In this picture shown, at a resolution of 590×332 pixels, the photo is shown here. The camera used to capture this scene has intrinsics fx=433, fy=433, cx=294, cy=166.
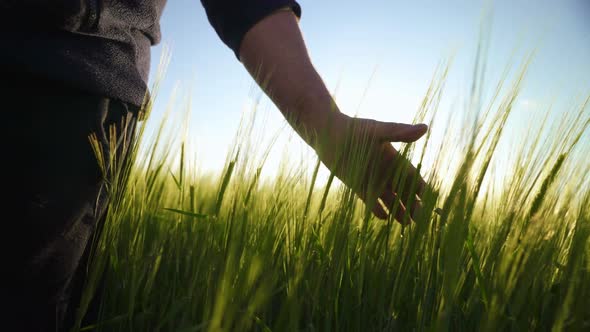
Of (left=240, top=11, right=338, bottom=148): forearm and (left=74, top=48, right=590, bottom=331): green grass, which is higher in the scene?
(left=240, top=11, right=338, bottom=148): forearm

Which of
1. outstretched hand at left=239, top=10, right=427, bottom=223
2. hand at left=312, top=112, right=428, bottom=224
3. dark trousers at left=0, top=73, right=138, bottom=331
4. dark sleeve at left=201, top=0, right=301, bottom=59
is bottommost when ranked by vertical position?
dark trousers at left=0, top=73, right=138, bottom=331

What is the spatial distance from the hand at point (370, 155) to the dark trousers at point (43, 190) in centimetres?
35

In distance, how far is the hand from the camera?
2.09 ft

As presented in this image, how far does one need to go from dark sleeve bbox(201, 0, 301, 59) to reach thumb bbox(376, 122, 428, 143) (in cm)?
32

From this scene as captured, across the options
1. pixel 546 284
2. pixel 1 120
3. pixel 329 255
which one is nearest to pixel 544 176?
pixel 546 284

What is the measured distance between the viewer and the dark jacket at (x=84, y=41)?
1.73ft

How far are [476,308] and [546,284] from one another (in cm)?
11

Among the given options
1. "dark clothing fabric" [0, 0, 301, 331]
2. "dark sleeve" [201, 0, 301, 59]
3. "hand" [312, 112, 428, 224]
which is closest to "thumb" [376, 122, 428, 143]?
"hand" [312, 112, 428, 224]

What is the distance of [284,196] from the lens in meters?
0.74

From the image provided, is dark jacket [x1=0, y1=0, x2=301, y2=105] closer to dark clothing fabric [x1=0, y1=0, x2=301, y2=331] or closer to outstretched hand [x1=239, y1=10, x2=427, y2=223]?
dark clothing fabric [x1=0, y1=0, x2=301, y2=331]

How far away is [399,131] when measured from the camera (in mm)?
718

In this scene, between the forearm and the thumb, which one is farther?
the forearm

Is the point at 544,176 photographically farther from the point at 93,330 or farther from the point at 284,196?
the point at 93,330

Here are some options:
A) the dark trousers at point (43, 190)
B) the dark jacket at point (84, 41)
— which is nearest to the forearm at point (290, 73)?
the dark jacket at point (84, 41)
